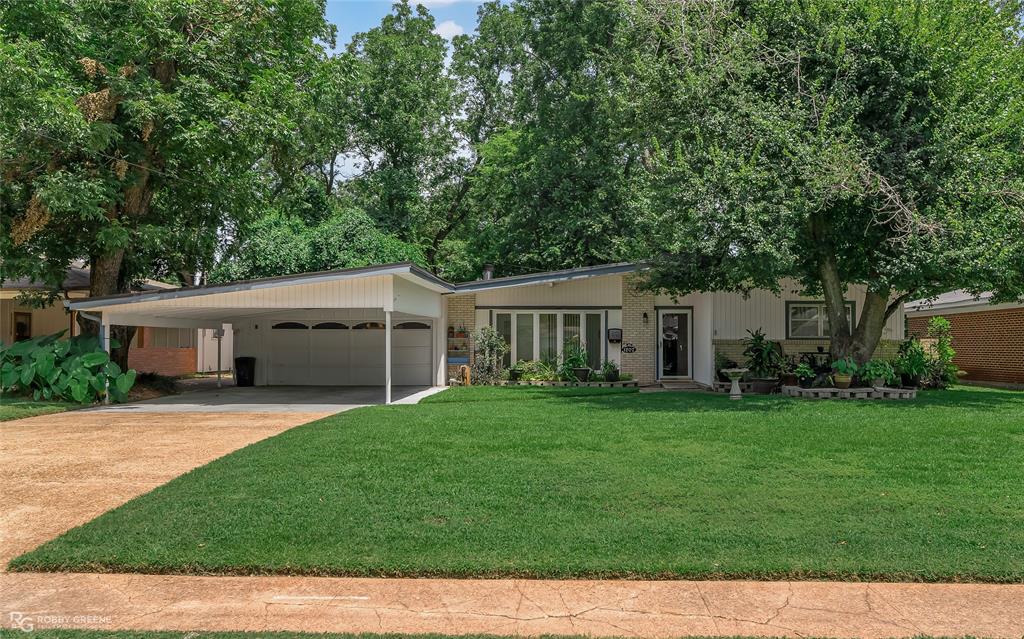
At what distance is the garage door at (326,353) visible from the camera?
62.6ft

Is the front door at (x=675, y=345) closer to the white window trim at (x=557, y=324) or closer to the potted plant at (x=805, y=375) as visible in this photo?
the white window trim at (x=557, y=324)

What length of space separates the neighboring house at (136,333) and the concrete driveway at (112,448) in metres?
6.19

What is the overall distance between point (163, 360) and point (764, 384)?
61.5 ft

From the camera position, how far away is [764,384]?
15.0 metres

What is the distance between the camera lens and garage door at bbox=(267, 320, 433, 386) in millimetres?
19078

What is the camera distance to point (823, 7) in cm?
1275

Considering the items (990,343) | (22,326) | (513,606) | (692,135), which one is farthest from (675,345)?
(22,326)

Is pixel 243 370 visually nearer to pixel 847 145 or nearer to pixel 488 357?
pixel 488 357

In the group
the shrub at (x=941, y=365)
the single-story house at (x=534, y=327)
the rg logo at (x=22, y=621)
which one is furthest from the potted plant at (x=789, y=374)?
the rg logo at (x=22, y=621)

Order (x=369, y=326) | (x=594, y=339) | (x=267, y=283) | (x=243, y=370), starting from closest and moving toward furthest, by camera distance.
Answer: (x=267, y=283)
(x=594, y=339)
(x=243, y=370)
(x=369, y=326)

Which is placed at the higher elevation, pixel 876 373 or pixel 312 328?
pixel 312 328

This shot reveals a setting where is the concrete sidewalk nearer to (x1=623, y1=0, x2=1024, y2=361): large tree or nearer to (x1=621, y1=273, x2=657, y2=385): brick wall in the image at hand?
(x1=623, y1=0, x2=1024, y2=361): large tree

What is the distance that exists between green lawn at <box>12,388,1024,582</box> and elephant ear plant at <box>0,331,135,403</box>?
7173mm

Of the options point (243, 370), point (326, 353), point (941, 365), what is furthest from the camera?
point (326, 353)
